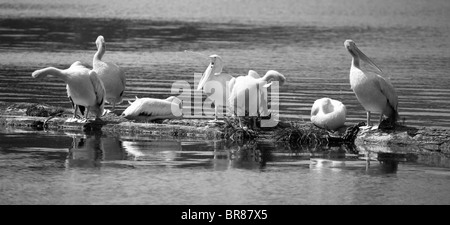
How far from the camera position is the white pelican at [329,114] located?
12.4m

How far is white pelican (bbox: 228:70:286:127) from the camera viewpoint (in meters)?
12.8

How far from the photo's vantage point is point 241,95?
12852 millimetres

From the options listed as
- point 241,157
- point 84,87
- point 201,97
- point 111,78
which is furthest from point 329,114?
point 201,97

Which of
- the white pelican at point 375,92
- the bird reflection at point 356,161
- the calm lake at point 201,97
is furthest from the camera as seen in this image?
the white pelican at point 375,92

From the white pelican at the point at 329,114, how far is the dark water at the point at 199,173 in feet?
1.16

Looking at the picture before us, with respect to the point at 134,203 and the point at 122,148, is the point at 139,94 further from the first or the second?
the point at 134,203

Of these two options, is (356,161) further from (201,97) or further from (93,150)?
(201,97)

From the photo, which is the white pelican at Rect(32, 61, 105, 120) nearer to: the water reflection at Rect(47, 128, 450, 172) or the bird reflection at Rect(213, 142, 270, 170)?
the water reflection at Rect(47, 128, 450, 172)

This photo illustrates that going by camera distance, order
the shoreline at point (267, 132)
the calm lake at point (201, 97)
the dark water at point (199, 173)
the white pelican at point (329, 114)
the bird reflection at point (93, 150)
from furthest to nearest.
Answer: the white pelican at point (329, 114)
the shoreline at point (267, 132)
the bird reflection at point (93, 150)
the calm lake at point (201, 97)
the dark water at point (199, 173)

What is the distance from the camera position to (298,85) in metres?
19.1

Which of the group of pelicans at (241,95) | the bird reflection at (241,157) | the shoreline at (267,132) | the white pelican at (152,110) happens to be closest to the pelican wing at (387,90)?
the group of pelicans at (241,95)

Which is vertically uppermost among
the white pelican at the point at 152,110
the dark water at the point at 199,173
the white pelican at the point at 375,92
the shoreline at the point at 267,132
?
the white pelican at the point at 375,92

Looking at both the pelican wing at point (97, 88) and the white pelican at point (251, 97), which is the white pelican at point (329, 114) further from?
the pelican wing at point (97, 88)

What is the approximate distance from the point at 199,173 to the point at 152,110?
2.65 m
